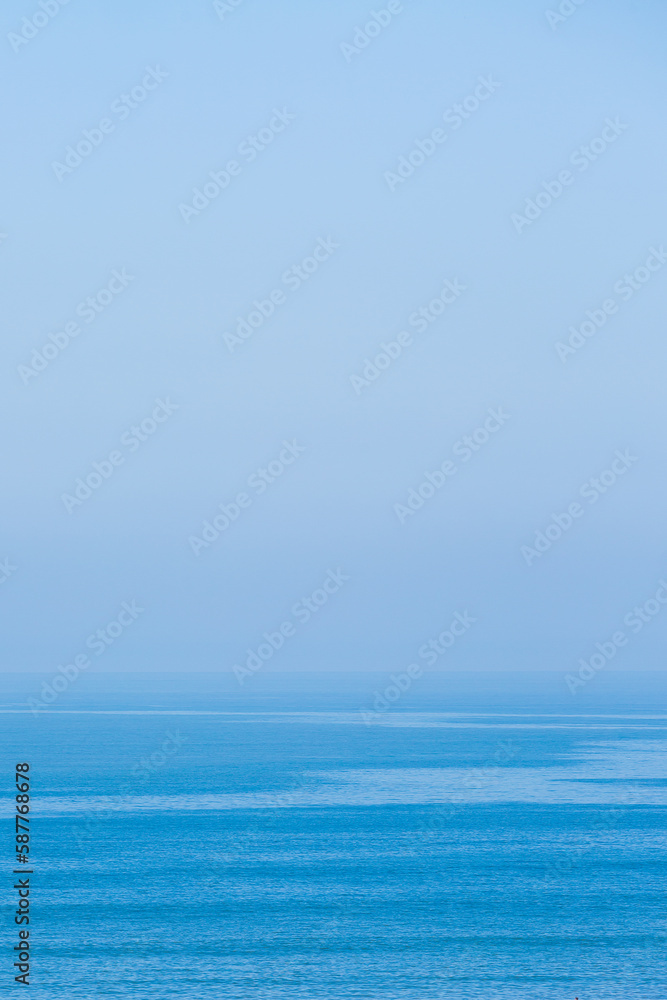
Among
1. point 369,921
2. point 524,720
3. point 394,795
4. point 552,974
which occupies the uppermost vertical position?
point 524,720

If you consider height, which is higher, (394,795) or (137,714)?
(137,714)

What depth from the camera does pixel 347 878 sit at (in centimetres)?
4712

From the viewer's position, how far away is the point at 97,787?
72.2 metres

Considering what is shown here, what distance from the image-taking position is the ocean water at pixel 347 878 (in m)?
35.9

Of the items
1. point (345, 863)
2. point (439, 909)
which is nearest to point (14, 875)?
point (345, 863)

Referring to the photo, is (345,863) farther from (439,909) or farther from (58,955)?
(58,955)

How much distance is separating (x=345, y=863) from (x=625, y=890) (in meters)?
12.1

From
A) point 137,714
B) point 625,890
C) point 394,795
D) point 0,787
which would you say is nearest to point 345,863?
point 625,890

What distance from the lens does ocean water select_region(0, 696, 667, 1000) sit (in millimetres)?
35906

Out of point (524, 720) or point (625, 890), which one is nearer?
point (625, 890)

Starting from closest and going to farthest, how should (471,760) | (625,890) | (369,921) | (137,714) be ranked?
(369,921), (625,890), (471,760), (137,714)

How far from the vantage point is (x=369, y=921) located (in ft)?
136

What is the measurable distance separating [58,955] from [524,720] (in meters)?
110

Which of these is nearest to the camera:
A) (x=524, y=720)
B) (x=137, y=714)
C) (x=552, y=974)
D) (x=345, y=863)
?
(x=552, y=974)
